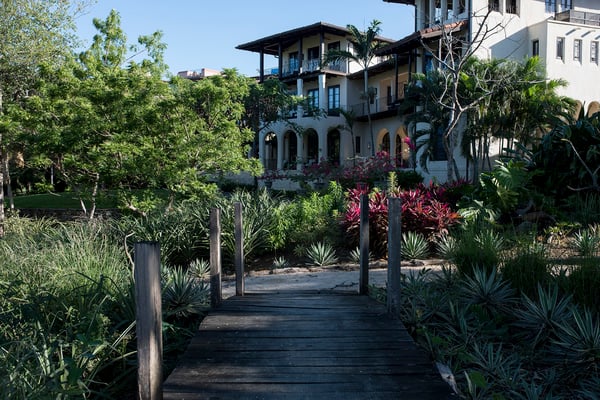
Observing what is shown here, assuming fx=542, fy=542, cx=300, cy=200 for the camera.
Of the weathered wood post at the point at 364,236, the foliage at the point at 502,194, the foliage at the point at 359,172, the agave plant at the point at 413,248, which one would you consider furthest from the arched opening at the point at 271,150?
the weathered wood post at the point at 364,236

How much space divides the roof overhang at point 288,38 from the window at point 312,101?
388cm

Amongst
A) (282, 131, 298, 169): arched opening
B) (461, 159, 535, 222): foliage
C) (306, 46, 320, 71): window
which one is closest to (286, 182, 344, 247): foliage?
(461, 159, 535, 222): foliage

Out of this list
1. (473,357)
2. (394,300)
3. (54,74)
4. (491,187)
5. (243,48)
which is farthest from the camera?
(243,48)

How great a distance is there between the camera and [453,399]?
11.1 feet

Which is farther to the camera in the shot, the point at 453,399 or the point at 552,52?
the point at 552,52

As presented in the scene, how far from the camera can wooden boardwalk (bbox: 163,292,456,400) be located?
350 centimetres

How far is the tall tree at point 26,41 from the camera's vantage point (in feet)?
47.9

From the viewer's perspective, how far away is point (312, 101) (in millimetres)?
37281

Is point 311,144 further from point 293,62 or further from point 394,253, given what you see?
point 394,253

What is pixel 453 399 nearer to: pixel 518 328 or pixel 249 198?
pixel 518 328

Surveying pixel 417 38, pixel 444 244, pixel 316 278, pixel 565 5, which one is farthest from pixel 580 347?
pixel 565 5

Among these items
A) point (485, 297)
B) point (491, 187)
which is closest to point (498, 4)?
point (491, 187)

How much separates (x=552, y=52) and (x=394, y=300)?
76.2ft

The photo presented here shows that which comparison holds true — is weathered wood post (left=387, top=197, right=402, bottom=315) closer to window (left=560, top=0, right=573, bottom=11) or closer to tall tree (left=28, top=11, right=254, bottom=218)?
tall tree (left=28, top=11, right=254, bottom=218)
